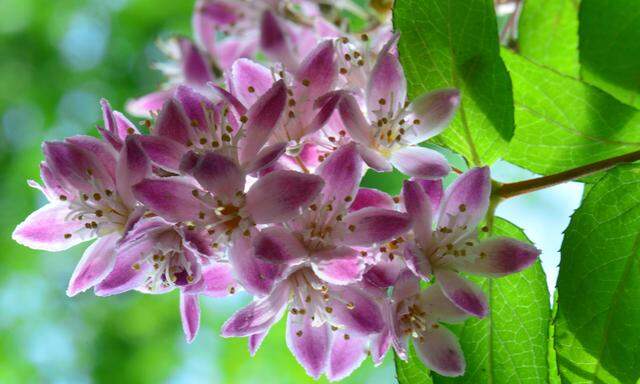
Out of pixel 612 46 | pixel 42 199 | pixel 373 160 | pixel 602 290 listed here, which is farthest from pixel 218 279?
pixel 42 199

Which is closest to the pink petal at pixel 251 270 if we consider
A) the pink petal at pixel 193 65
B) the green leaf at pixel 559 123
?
the green leaf at pixel 559 123

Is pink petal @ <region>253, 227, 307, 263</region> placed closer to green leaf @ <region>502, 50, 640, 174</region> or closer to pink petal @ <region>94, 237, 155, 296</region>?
pink petal @ <region>94, 237, 155, 296</region>

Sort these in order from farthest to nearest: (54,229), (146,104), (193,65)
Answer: (193,65), (146,104), (54,229)

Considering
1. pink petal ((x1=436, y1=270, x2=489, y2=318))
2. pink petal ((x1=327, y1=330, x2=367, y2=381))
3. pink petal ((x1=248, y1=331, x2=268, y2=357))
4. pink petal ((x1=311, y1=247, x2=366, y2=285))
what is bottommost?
pink petal ((x1=327, y1=330, x2=367, y2=381))

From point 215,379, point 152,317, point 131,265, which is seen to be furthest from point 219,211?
point 152,317

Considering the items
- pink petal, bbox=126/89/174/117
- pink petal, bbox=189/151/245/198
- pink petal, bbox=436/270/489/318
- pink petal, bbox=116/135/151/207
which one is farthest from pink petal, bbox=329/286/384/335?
pink petal, bbox=126/89/174/117

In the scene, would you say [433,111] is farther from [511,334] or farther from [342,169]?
[511,334]

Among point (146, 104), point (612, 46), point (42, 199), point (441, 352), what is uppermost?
point (612, 46)
